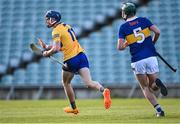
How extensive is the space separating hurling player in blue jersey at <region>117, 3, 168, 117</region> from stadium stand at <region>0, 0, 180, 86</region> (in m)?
11.7

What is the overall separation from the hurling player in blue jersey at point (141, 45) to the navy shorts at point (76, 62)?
101 cm

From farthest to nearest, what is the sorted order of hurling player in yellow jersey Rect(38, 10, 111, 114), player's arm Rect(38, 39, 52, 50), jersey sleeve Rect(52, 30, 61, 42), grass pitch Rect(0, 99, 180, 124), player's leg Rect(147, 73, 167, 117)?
player's arm Rect(38, 39, 52, 50) < hurling player in yellow jersey Rect(38, 10, 111, 114) < jersey sleeve Rect(52, 30, 61, 42) < player's leg Rect(147, 73, 167, 117) < grass pitch Rect(0, 99, 180, 124)

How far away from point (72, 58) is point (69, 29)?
1.82 feet

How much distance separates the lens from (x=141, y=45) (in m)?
11.4

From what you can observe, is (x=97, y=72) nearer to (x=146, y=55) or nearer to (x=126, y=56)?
(x=126, y=56)

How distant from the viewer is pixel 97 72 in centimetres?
2439

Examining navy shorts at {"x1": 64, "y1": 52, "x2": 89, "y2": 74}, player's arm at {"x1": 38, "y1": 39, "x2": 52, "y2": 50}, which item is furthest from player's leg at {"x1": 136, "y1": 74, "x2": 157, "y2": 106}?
player's arm at {"x1": 38, "y1": 39, "x2": 52, "y2": 50}

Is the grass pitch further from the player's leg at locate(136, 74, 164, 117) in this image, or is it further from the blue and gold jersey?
the blue and gold jersey

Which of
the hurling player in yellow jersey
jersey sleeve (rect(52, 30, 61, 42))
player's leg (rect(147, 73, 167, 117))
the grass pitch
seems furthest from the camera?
the hurling player in yellow jersey

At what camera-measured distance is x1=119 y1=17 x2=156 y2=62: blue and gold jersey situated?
11359mm

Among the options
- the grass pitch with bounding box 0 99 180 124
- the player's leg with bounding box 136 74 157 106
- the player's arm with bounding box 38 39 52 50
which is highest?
the player's arm with bounding box 38 39 52 50

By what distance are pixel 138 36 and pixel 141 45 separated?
0.56ft

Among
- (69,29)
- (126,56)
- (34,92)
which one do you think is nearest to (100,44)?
(126,56)

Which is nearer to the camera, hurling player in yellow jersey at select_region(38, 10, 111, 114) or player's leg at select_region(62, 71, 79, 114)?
hurling player in yellow jersey at select_region(38, 10, 111, 114)
